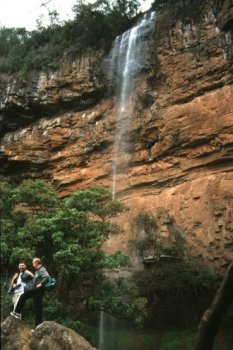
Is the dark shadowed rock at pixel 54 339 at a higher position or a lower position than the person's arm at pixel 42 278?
lower

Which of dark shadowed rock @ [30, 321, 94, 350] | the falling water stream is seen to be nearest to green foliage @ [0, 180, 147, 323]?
dark shadowed rock @ [30, 321, 94, 350]

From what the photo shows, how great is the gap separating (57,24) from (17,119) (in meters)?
6.71

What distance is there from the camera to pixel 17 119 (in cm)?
2361

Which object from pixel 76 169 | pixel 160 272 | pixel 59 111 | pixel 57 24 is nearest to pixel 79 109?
pixel 59 111

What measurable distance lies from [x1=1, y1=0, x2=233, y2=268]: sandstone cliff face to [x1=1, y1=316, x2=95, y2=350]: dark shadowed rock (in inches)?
388

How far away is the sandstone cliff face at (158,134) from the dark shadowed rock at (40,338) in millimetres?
9846

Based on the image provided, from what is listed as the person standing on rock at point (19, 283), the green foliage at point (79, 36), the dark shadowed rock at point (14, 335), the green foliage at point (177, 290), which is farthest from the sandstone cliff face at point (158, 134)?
the dark shadowed rock at point (14, 335)

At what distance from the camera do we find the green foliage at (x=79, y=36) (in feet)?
77.2

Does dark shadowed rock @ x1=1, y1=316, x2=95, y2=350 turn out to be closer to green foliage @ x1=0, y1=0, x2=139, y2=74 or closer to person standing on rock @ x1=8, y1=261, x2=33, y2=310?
person standing on rock @ x1=8, y1=261, x2=33, y2=310

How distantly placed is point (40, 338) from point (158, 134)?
13.6 metres

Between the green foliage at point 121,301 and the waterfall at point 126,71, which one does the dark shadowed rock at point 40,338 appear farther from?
the waterfall at point 126,71

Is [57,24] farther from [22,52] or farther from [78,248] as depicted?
[78,248]

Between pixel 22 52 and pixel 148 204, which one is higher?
pixel 22 52

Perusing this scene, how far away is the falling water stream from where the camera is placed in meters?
21.3
